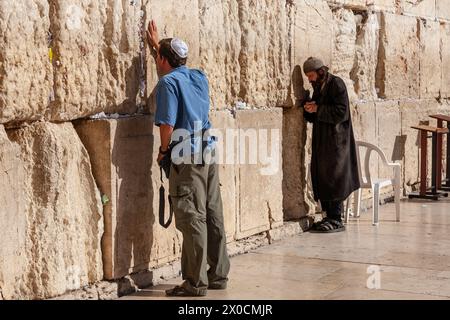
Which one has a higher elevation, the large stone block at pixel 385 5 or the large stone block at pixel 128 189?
the large stone block at pixel 385 5

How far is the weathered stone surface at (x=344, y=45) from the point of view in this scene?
351 inches

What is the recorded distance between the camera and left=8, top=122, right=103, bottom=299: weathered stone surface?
5.08 m

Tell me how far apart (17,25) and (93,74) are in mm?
753

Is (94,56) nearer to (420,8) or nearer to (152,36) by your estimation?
(152,36)

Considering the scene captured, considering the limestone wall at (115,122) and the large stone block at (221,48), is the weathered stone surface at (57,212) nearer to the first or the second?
the limestone wall at (115,122)

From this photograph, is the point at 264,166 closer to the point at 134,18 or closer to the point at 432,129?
the point at 134,18

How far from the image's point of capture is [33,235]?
5094 millimetres

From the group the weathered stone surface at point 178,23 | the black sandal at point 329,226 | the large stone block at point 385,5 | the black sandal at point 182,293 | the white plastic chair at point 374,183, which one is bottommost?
the black sandal at point 182,293

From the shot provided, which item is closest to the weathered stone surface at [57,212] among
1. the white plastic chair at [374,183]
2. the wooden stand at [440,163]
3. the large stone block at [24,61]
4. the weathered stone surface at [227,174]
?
the large stone block at [24,61]

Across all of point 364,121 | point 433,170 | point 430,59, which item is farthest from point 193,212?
point 430,59

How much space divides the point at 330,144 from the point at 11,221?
385 centimetres

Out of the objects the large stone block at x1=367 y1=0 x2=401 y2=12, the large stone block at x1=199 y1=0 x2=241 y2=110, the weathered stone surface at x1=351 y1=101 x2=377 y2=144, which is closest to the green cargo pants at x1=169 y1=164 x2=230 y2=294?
the large stone block at x1=199 y1=0 x2=241 y2=110

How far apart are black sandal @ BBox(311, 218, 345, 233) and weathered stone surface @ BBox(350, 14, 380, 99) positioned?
1967 mm

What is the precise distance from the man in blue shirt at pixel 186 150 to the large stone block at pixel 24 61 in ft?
2.60
